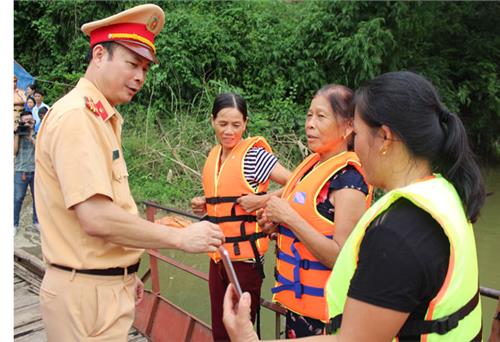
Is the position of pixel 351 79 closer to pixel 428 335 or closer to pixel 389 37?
pixel 389 37

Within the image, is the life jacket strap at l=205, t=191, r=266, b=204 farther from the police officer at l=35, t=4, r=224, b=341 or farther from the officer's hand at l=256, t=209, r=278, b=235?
the police officer at l=35, t=4, r=224, b=341

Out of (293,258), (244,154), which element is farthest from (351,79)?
(293,258)

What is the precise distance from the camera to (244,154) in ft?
8.88

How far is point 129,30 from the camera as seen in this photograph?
1.83 m

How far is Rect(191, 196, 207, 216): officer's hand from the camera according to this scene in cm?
296

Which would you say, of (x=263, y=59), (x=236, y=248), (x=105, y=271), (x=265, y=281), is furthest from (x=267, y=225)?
(x=263, y=59)

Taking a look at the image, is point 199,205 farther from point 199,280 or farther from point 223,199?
point 199,280

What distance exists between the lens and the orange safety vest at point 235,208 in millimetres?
2576

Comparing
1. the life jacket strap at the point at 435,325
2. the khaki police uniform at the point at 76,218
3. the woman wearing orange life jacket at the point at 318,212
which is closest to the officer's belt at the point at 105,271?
the khaki police uniform at the point at 76,218

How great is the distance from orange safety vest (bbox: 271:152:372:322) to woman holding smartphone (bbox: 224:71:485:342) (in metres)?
0.67

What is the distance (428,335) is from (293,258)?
981mm

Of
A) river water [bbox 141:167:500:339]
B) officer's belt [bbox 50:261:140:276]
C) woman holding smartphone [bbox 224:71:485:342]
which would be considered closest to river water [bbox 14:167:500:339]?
river water [bbox 141:167:500:339]

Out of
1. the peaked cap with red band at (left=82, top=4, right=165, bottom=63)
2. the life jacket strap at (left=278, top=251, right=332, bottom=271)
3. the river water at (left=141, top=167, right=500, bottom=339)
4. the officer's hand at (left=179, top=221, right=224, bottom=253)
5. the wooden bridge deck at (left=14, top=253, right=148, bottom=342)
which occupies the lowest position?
the river water at (left=141, top=167, right=500, bottom=339)

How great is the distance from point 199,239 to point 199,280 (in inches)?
183
